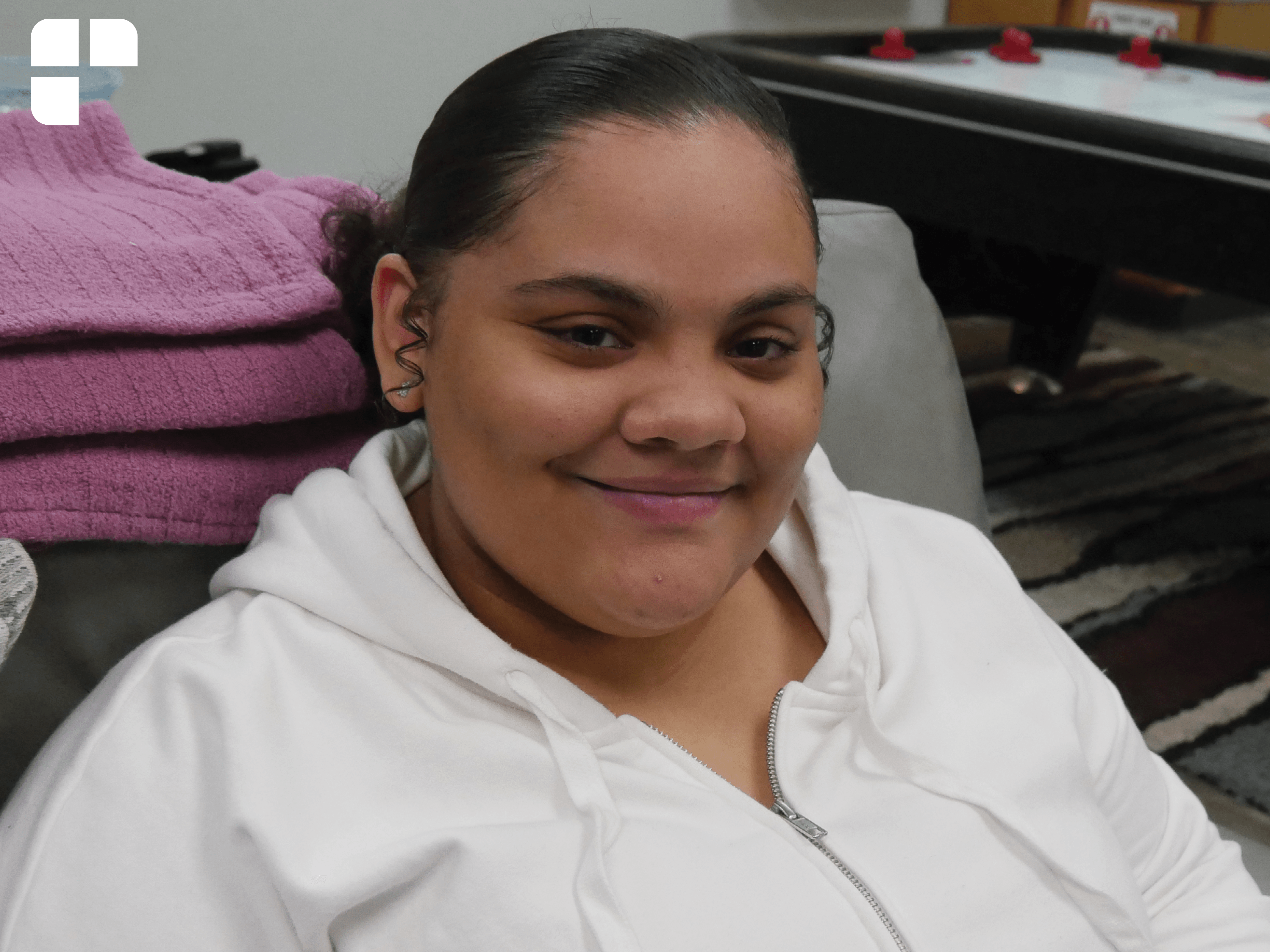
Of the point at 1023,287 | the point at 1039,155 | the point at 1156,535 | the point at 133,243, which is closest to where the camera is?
the point at 133,243

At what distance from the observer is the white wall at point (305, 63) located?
173cm

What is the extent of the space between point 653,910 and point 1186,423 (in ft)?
8.73

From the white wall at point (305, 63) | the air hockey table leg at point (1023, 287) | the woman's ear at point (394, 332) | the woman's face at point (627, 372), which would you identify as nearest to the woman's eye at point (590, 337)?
the woman's face at point (627, 372)

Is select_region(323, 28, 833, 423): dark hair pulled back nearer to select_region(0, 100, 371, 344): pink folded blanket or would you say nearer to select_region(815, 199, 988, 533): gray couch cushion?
select_region(0, 100, 371, 344): pink folded blanket

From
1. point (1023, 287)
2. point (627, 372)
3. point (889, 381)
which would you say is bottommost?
point (1023, 287)

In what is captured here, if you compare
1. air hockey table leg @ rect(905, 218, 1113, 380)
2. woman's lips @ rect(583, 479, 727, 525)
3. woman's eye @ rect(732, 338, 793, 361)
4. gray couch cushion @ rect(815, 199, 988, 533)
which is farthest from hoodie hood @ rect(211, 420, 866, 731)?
air hockey table leg @ rect(905, 218, 1113, 380)

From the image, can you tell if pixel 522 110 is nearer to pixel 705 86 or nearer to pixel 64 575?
pixel 705 86

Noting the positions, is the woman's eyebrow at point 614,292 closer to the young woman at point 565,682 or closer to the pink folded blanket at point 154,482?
the young woman at point 565,682

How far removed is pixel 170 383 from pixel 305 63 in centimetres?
138

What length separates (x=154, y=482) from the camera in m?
0.72

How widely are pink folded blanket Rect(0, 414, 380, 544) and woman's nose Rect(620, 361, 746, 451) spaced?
0.95 feet

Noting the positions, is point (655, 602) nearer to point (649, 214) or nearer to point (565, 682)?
point (565, 682)

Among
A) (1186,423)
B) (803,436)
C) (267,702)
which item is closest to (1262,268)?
(803,436)

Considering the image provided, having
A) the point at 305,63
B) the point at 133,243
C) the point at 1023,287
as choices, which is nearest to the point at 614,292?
the point at 133,243
